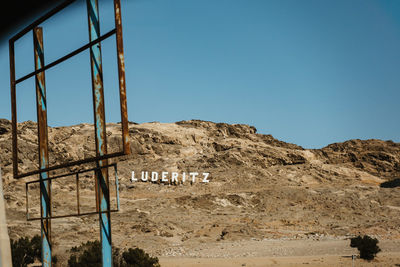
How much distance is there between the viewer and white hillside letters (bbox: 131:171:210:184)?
197 ft

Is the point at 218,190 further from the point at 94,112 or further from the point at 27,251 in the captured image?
the point at 94,112

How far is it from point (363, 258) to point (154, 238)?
1512cm

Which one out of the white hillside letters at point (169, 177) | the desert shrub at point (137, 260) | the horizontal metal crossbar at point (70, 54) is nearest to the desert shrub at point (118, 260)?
the desert shrub at point (137, 260)

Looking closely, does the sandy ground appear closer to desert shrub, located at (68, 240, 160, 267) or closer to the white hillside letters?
desert shrub, located at (68, 240, 160, 267)

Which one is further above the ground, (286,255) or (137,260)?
(137,260)

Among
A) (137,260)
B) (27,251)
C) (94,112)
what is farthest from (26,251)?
(94,112)

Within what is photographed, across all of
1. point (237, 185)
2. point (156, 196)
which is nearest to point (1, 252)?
point (156, 196)

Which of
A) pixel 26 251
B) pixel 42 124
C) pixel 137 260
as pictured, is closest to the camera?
pixel 42 124

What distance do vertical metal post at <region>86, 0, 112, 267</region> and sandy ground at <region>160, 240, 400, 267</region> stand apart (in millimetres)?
15131

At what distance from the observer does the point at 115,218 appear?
130 ft

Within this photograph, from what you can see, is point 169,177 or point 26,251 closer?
point 26,251

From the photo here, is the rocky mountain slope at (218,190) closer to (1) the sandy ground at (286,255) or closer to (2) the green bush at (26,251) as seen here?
(1) the sandy ground at (286,255)

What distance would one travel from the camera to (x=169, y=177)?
2410 inches

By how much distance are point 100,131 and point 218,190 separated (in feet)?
170
